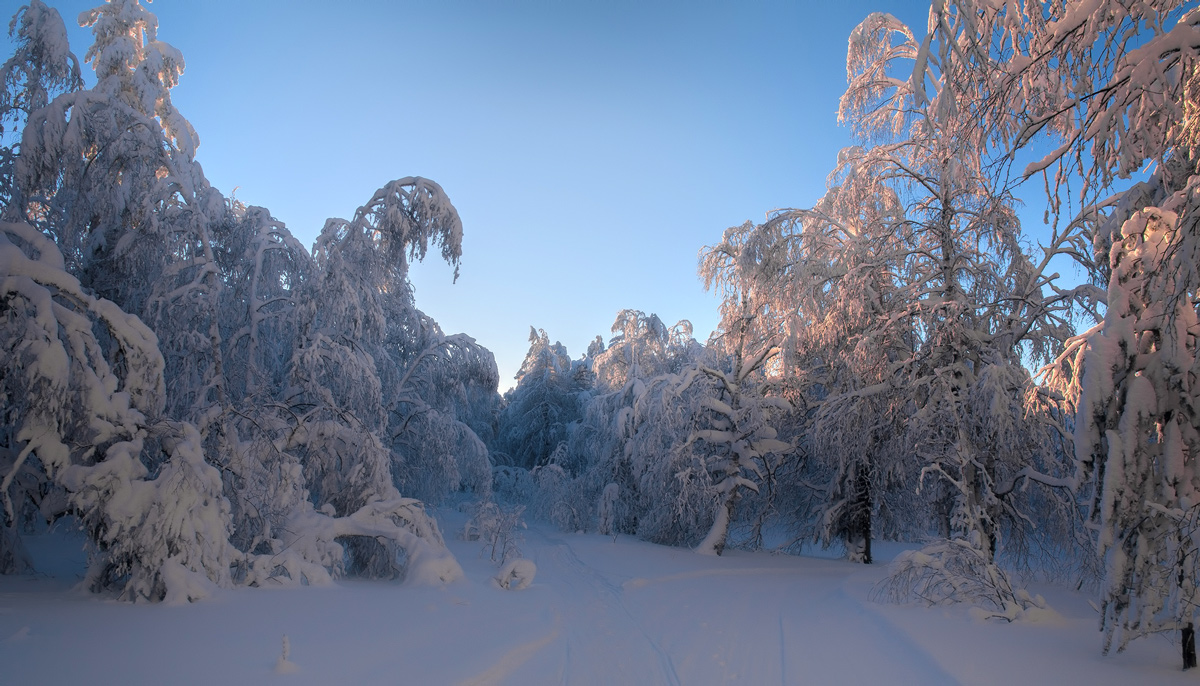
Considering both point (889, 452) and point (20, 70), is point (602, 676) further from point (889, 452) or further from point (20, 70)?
point (20, 70)

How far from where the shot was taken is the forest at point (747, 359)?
4.25m

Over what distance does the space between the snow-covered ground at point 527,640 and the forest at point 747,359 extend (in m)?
0.51

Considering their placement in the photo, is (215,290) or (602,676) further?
(215,290)

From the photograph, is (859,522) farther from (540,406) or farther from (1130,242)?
(540,406)

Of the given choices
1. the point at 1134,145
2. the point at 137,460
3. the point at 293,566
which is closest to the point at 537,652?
the point at 293,566

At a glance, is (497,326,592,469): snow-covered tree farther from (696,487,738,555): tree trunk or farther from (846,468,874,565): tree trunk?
(846,468,874,565): tree trunk

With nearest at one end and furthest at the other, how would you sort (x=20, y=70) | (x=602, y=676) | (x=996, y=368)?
(x=602, y=676) < (x=996, y=368) < (x=20, y=70)

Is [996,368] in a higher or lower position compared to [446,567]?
higher

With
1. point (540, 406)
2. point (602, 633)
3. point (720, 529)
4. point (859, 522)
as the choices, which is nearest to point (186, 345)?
point (602, 633)

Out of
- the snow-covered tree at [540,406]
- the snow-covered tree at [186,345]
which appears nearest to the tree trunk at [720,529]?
the snow-covered tree at [186,345]

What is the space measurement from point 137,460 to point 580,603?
5.88 metres

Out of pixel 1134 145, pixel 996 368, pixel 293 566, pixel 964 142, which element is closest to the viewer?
pixel 1134 145

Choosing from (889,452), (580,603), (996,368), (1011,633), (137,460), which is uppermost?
(996,368)

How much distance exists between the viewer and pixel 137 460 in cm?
649
